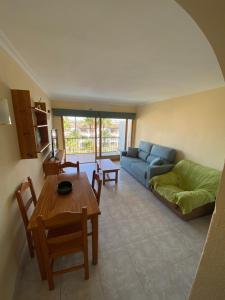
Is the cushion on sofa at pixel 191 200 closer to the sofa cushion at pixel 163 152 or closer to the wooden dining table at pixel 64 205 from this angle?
the sofa cushion at pixel 163 152

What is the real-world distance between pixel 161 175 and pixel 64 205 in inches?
91.3

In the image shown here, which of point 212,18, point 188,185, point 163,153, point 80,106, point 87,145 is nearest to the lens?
point 212,18

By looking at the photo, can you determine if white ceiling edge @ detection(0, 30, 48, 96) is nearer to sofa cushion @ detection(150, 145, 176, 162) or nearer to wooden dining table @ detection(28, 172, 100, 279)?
wooden dining table @ detection(28, 172, 100, 279)

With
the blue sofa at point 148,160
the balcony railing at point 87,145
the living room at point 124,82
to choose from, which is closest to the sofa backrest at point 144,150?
the blue sofa at point 148,160

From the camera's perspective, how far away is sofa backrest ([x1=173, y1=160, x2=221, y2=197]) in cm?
256

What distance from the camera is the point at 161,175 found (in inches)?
125

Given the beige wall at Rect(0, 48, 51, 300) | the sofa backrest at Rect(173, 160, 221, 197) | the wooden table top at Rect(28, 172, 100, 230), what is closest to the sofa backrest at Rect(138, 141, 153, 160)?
the sofa backrest at Rect(173, 160, 221, 197)

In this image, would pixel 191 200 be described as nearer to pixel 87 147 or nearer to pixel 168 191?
pixel 168 191

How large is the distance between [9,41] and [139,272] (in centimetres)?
285

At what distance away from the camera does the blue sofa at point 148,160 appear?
3.34 metres

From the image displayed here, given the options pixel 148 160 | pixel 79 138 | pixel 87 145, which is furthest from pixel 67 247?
pixel 87 145

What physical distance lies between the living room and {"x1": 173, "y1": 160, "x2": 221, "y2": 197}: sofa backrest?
0.25 m

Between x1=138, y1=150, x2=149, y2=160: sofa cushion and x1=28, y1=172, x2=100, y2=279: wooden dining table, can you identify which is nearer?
x1=28, y1=172, x2=100, y2=279: wooden dining table

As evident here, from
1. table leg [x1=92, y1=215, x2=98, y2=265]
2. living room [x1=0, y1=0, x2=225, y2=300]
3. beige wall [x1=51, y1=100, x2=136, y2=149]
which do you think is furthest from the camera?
beige wall [x1=51, y1=100, x2=136, y2=149]
